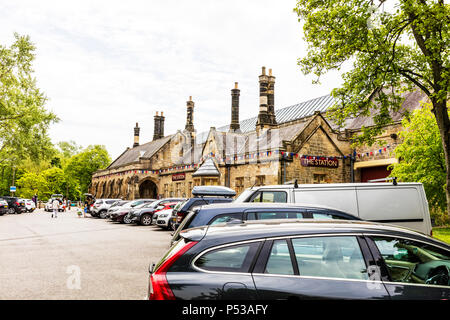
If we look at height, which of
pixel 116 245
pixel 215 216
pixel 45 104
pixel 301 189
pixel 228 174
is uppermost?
pixel 45 104

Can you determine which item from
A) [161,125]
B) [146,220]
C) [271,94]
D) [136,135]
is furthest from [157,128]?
[146,220]

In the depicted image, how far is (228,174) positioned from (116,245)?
16579mm

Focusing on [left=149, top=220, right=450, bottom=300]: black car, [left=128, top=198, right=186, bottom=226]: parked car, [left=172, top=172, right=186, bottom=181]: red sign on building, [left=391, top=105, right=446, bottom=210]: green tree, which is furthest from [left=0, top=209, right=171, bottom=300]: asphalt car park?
[left=172, top=172, right=186, bottom=181]: red sign on building

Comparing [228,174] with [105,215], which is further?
[105,215]

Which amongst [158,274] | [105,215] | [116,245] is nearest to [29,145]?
[105,215]

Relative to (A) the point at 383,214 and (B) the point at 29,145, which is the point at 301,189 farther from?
(B) the point at 29,145

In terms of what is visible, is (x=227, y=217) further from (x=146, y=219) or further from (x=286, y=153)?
(x=286, y=153)

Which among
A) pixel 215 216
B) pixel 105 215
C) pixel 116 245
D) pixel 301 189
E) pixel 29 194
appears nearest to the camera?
pixel 215 216

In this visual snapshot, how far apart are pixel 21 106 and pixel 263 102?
20.8 m

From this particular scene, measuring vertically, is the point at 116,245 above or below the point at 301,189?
below

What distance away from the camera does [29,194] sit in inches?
2963

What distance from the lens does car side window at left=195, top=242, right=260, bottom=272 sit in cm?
297

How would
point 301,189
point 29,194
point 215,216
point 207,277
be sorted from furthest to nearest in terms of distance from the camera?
point 29,194, point 301,189, point 215,216, point 207,277

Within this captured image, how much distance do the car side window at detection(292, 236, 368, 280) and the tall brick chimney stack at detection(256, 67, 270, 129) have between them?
103 ft
